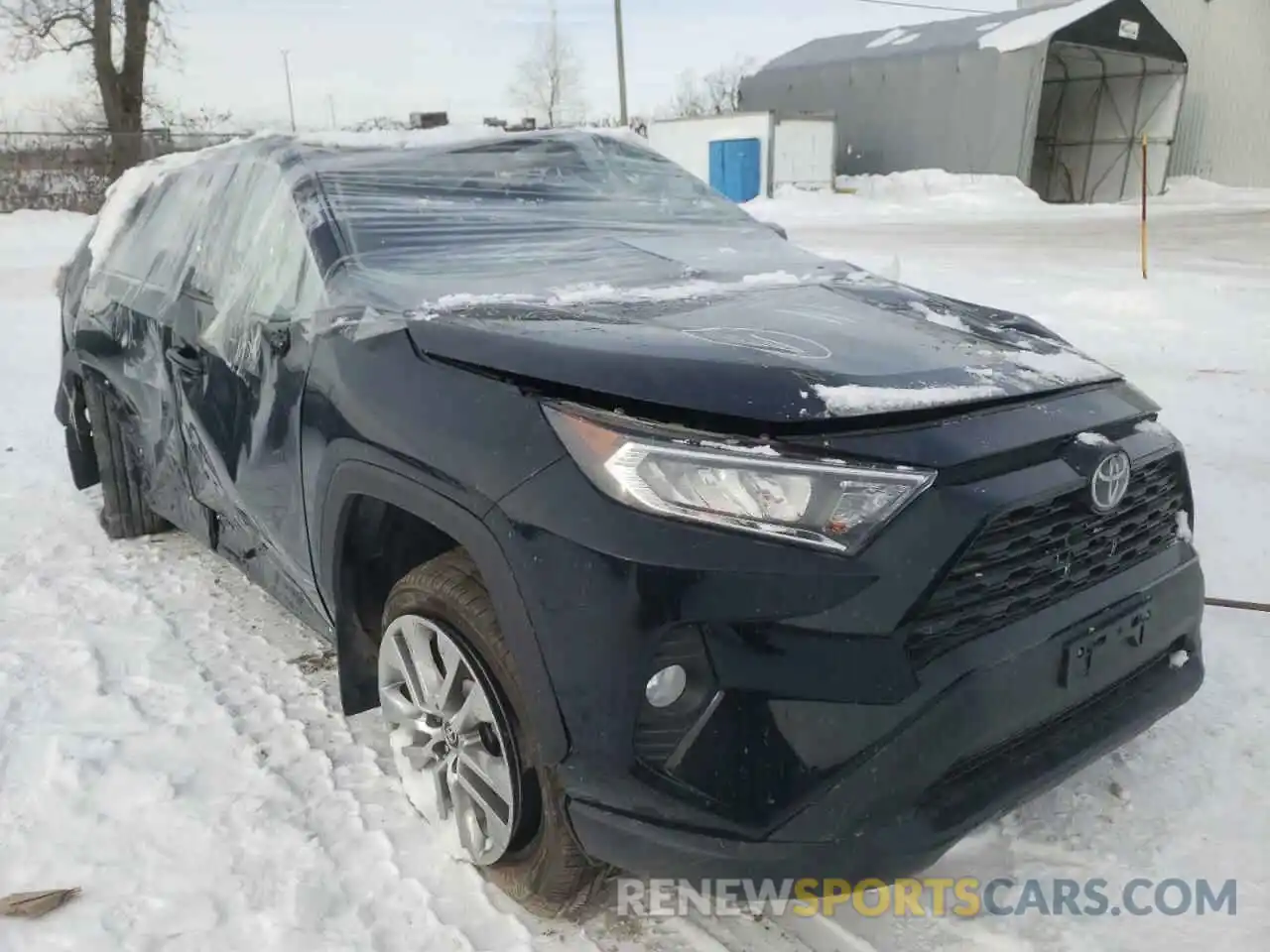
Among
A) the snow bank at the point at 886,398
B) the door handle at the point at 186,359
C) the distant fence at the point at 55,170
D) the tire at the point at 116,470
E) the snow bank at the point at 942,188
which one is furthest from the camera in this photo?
the snow bank at the point at 942,188

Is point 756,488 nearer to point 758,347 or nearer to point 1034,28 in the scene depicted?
point 758,347

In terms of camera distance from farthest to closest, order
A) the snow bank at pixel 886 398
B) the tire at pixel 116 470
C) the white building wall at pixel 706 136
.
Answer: the white building wall at pixel 706 136 < the tire at pixel 116 470 < the snow bank at pixel 886 398

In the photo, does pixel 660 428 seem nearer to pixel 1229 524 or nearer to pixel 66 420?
pixel 1229 524

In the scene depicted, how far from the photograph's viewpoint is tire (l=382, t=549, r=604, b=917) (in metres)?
1.93

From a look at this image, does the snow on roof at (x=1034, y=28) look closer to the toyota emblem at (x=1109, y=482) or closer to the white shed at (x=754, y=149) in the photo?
the white shed at (x=754, y=149)

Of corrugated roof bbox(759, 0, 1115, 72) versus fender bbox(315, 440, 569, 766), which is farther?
corrugated roof bbox(759, 0, 1115, 72)

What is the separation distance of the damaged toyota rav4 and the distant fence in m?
24.3

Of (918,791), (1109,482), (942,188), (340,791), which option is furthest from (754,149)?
(918,791)

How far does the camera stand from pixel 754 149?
25.5 metres

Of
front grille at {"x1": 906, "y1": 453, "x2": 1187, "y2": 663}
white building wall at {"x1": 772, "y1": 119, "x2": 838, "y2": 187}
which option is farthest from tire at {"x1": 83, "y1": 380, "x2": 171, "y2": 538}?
white building wall at {"x1": 772, "y1": 119, "x2": 838, "y2": 187}

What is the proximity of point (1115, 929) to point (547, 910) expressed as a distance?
3.80ft

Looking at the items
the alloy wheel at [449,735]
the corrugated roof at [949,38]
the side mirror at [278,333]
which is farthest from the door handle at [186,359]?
the corrugated roof at [949,38]

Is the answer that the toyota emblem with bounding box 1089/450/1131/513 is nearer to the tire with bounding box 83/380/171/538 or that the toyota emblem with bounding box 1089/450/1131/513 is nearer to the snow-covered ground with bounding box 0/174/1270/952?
the snow-covered ground with bounding box 0/174/1270/952

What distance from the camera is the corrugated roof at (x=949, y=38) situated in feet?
82.5
